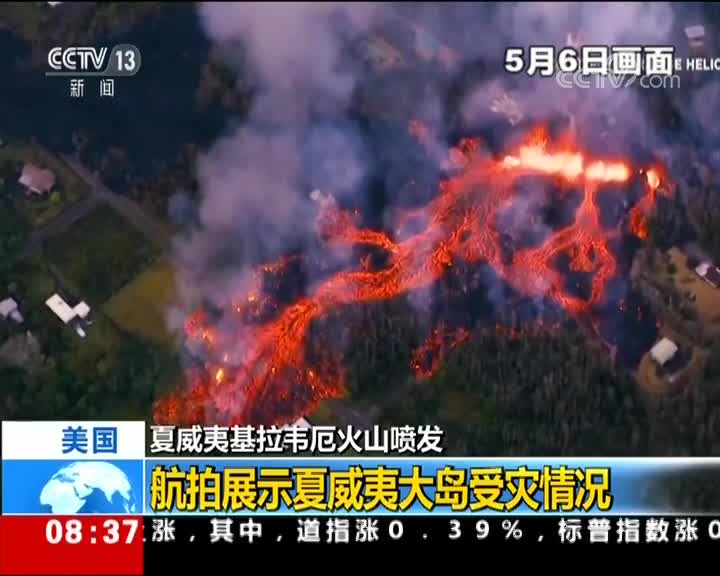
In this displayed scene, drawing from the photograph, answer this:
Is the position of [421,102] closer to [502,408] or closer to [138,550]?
[502,408]

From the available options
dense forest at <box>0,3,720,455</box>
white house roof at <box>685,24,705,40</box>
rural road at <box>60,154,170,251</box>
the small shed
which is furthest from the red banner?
white house roof at <box>685,24,705,40</box>

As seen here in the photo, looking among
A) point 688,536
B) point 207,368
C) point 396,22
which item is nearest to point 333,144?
point 396,22

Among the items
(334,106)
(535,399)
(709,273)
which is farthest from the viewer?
(334,106)

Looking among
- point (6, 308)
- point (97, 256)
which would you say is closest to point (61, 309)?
point (6, 308)

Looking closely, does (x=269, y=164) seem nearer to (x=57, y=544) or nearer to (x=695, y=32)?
(x=57, y=544)

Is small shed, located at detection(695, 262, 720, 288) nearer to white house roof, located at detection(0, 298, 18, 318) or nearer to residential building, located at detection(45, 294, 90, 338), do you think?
residential building, located at detection(45, 294, 90, 338)

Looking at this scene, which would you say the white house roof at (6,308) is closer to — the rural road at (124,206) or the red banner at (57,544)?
the rural road at (124,206)
